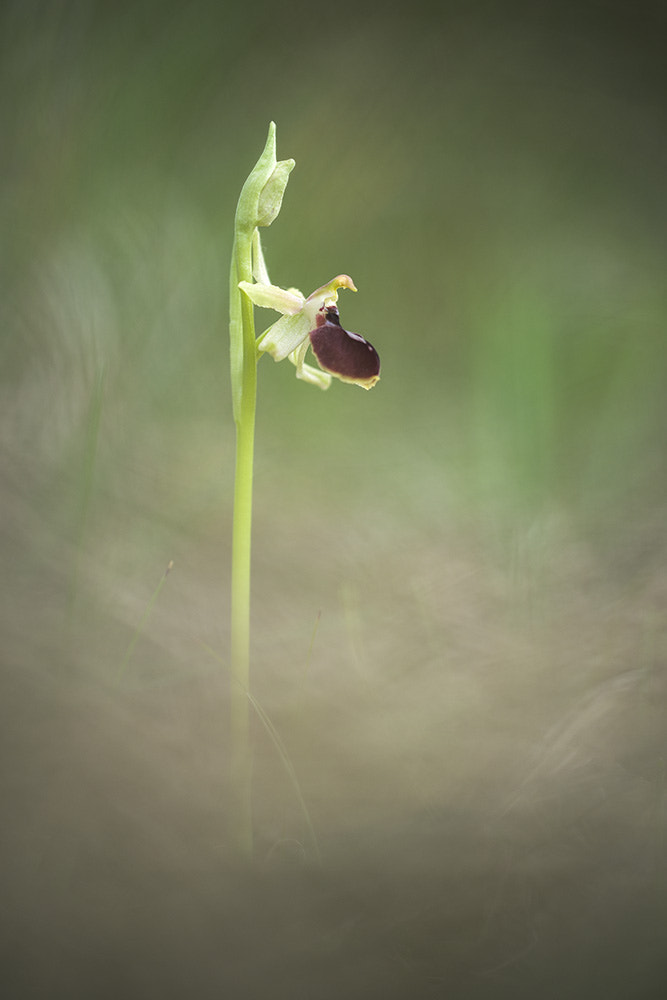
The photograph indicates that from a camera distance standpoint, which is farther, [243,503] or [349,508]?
[349,508]

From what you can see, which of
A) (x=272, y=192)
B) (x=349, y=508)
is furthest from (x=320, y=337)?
(x=349, y=508)

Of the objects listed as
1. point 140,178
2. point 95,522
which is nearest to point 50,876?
point 95,522

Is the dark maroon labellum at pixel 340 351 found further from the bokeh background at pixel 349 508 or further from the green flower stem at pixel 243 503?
the bokeh background at pixel 349 508

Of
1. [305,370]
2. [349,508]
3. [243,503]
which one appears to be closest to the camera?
[243,503]

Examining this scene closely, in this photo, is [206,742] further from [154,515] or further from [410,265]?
[410,265]

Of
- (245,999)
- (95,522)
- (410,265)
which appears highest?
(410,265)

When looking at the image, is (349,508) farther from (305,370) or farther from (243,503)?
(243,503)


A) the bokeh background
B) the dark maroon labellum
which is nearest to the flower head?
the dark maroon labellum
